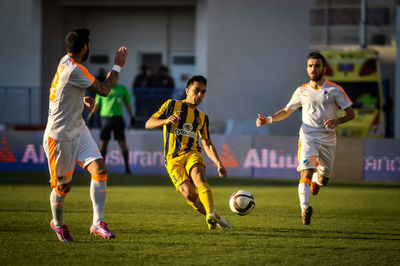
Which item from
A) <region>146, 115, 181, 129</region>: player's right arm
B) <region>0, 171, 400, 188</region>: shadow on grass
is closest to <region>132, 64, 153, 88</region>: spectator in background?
<region>0, 171, 400, 188</region>: shadow on grass

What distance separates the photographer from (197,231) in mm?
7520

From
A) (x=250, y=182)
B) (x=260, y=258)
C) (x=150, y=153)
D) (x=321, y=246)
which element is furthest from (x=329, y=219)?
(x=150, y=153)

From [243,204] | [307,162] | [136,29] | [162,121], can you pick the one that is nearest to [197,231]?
[243,204]

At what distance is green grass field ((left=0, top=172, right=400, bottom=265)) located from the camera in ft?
19.6

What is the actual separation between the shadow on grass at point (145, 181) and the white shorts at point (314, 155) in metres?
5.64

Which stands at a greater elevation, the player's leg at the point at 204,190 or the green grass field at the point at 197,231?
the player's leg at the point at 204,190

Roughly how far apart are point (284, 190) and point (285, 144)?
2534 mm

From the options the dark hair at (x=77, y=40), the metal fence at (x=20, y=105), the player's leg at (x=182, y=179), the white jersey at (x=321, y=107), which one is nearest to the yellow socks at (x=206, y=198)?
the player's leg at (x=182, y=179)

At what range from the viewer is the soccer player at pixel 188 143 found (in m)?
7.59

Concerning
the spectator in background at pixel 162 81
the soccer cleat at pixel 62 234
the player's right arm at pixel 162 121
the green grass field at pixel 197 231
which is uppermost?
the spectator in background at pixel 162 81

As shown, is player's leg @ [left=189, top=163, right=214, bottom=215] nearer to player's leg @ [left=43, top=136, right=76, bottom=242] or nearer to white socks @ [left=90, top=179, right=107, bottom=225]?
white socks @ [left=90, top=179, right=107, bottom=225]

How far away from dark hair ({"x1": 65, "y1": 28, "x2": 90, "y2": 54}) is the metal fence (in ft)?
43.5

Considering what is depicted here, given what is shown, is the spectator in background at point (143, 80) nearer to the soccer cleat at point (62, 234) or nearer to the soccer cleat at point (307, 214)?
the soccer cleat at point (307, 214)

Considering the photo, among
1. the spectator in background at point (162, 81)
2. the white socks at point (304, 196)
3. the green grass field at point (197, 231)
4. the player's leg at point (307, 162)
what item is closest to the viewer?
the green grass field at point (197, 231)
